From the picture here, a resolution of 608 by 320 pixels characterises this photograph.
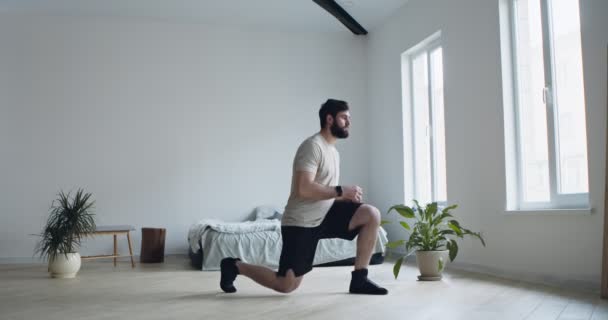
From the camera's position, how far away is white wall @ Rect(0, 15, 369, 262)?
609 cm

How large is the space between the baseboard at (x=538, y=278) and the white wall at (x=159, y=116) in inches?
99.7

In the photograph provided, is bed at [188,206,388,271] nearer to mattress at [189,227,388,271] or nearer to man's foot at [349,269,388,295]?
mattress at [189,227,388,271]

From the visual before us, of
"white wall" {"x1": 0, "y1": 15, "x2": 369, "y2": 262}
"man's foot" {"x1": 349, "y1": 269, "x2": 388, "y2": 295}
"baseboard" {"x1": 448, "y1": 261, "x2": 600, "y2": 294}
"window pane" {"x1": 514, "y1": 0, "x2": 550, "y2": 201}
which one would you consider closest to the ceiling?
"white wall" {"x1": 0, "y1": 15, "x2": 369, "y2": 262}

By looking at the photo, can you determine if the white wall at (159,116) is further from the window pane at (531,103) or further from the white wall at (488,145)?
the window pane at (531,103)

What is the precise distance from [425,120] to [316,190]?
303 cm

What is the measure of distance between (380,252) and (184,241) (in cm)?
238

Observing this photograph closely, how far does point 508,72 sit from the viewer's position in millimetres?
4133

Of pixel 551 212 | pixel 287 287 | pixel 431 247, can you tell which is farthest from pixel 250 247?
pixel 551 212

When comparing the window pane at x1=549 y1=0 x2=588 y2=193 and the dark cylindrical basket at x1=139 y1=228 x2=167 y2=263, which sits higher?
the window pane at x1=549 y1=0 x2=588 y2=193

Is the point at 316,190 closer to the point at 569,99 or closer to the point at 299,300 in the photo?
the point at 299,300

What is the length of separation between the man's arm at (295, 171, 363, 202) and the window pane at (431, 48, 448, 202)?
2478 millimetres

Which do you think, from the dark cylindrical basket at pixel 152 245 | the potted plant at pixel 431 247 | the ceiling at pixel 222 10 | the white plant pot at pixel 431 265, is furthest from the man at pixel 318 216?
the ceiling at pixel 222 10

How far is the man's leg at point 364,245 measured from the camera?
312 cm

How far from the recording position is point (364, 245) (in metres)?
3.13
